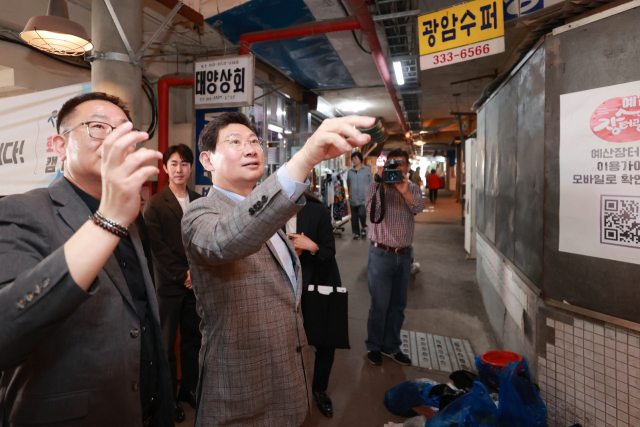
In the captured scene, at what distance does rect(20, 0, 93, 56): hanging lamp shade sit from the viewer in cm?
284

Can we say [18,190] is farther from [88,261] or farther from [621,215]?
[621,215]

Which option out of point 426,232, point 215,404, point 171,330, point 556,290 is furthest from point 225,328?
point 426,232

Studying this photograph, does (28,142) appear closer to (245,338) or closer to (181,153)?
(181,153)

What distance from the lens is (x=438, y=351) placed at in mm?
3568

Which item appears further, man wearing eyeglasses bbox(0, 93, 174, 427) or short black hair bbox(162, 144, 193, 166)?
short black hair bbox(162, 144, 193, 166)

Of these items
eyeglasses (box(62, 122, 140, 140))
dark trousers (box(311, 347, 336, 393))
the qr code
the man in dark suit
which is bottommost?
dark trousers (box(311, 347, 336, 393))

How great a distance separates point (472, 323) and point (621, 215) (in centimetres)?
269

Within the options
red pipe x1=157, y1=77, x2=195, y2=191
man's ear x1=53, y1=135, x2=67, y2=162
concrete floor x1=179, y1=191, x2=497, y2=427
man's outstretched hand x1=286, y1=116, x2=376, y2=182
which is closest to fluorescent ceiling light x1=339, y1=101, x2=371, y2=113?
concrete floor x1=179, y1=191, x2=497, y2=427

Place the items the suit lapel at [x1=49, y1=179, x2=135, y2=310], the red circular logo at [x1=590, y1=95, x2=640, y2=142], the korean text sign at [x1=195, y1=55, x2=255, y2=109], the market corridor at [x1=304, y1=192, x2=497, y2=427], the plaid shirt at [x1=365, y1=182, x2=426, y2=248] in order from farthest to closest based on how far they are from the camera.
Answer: the korean text sign at [x1=195, y1=55, x2=255, y2=109] → the plaid shirt at [x1=365, y1=182, x2=426, y2=248] → the market corridor at [x1=304, y1=192, x2=497, y2=427] → the red circular logo at [x1=590, y1=95, x2=640, y2=142] → the suit lapel at [x1=49, y1=179, x2=135, y2=310]

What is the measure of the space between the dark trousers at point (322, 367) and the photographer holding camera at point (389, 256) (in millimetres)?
776

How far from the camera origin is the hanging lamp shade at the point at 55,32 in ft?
9.31

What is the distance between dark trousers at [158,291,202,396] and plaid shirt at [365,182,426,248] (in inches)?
69.9

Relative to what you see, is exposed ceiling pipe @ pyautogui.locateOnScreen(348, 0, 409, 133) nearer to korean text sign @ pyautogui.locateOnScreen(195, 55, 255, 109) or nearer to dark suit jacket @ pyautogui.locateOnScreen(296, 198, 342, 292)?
korean text sign @ pyautogui.locateOnScreen(195, 55, 255, 109)

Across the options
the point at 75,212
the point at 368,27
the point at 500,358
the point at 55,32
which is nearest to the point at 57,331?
the point at 75,212
